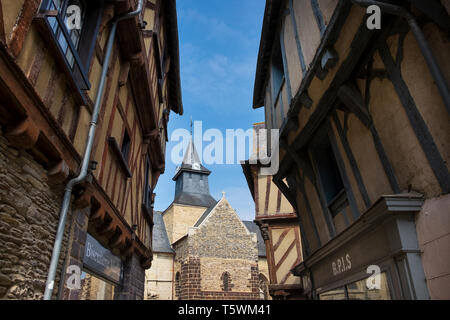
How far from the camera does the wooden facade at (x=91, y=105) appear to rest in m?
2.14

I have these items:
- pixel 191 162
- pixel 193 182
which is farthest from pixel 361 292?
pixel 191 162

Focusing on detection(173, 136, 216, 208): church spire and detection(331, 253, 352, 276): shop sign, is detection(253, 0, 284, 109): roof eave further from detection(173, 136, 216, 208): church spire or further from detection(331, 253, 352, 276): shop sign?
detection(173, 136, 216, 208): church spire

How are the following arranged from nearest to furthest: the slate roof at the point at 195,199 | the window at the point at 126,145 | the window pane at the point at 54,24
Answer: the window pane at the point at 54,24 < the window at the point at 126,145 < the slate roof at the point at 195,199

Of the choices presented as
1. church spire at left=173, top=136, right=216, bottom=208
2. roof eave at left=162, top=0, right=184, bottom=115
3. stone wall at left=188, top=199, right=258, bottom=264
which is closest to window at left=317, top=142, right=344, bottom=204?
roof eave at left=162, top=0, right=184, bottom=115

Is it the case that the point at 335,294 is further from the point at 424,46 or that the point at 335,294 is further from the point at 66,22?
the point at 66,22

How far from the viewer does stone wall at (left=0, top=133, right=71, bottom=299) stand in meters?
2.14

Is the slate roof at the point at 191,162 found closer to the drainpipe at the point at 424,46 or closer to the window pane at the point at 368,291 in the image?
the window pane at the point at 368,291

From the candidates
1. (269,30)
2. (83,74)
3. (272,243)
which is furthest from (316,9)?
(272,243)

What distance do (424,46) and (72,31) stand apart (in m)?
3.23

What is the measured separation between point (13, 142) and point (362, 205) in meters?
3.27

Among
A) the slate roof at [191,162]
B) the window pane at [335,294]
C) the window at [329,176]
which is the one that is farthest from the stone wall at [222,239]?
the window at [329,176]

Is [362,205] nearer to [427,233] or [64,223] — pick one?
[427,233]

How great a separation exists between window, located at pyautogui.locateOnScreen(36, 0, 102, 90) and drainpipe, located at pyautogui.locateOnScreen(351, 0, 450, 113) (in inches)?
101

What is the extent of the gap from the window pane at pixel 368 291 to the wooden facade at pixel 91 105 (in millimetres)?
2904
